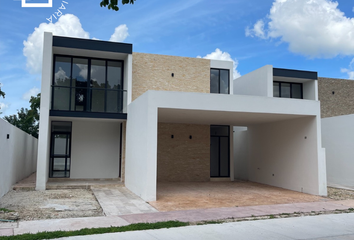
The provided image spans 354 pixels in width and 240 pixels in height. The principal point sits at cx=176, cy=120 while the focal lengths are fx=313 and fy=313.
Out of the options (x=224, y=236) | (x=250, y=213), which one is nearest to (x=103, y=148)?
(x=250, y=213)

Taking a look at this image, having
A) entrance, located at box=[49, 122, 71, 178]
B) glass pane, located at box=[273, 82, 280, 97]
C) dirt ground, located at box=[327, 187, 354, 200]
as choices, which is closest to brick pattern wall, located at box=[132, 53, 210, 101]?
entrance, located at box=[49, 122, 71, 178]

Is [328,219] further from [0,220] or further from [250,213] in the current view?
[0,220]

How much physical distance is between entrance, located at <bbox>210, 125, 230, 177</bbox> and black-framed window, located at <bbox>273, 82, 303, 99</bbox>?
3.99 metres

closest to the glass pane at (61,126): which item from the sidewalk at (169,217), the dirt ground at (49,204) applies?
the dirt ground at (49,204)

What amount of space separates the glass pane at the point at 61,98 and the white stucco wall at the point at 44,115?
0.54 metres

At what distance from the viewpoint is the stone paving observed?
8.13m

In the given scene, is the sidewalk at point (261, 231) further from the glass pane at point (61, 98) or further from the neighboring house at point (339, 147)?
the glass pane at point (61, 98)

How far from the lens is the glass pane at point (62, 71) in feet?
44.4

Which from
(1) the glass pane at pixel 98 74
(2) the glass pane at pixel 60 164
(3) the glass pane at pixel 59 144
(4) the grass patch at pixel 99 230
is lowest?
(4) the grass patch at pixel 99 230

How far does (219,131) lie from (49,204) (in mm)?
9751

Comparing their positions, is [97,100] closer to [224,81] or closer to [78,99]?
[78,99]

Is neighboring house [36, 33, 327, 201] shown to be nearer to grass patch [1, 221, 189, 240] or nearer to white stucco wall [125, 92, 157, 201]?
white stucco wall [125, 92, 157, 201]

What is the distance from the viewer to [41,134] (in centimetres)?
1196

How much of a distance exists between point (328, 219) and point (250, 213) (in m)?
1.86
